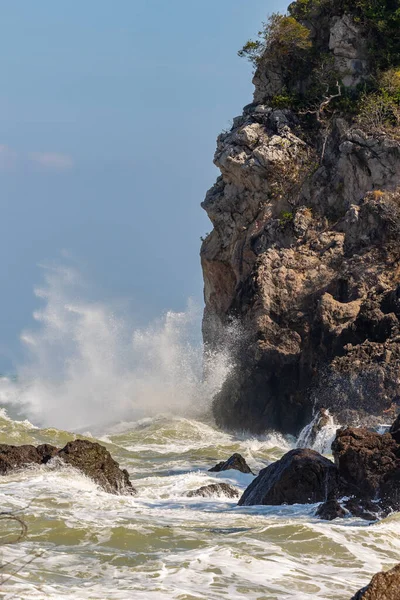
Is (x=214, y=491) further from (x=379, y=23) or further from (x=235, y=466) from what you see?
Result: (x=379, y=23)

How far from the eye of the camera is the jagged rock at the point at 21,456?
13.0m

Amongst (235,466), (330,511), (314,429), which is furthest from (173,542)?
(314,429)

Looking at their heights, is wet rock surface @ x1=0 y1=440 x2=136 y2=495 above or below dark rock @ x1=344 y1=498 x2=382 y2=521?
above

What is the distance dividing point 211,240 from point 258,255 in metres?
3.68

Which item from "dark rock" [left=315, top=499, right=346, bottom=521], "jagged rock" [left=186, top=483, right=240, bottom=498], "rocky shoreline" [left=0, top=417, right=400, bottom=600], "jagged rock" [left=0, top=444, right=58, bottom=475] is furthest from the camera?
"jagged rock" [left=0, top=444, right=58, bottom=475]

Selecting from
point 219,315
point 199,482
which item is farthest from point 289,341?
point 199,482

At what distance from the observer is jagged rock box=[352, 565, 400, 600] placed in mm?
5508

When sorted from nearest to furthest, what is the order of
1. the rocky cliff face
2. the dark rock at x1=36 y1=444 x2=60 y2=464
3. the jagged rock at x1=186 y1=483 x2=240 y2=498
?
the jagged rock at x1=186 y1=483 x2=240 y2=498 < the dark rock at x1=36 y1=444 x2=60 y2=464 < the rocky cliff face

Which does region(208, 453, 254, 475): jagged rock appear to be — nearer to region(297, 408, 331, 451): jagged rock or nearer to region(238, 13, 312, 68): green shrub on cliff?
region(297, 408, 331, 451): jagged rock

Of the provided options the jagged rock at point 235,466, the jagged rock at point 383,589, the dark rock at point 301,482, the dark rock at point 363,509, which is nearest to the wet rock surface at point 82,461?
the dark rock at point 301,482

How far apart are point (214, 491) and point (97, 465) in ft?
5.88

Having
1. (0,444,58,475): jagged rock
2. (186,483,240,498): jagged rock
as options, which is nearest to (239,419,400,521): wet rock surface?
(186,483,240,498): jagged rock

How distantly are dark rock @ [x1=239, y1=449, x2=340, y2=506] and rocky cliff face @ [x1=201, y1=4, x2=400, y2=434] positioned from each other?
26.5ft

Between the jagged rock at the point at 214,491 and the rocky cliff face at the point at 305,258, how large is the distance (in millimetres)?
7019
